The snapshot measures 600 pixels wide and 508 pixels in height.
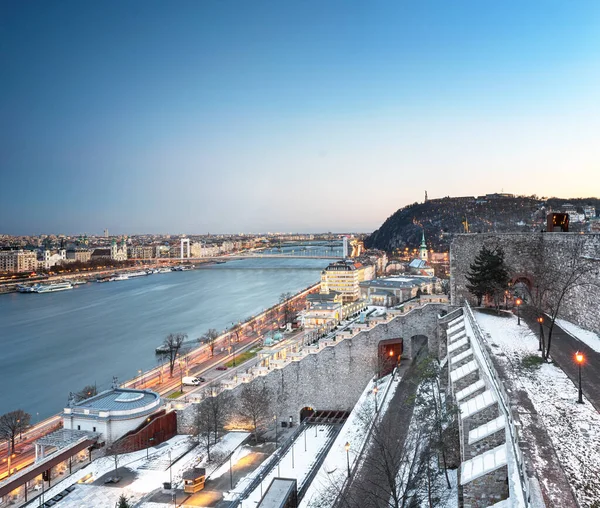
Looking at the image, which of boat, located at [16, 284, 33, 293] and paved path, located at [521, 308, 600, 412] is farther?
boat, located at [16, 284, 33, 293]

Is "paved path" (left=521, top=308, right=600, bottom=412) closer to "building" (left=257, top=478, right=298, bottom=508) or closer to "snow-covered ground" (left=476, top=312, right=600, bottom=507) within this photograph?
"snow-covered ground" (left=476, top=312, right=600, bottom=507)

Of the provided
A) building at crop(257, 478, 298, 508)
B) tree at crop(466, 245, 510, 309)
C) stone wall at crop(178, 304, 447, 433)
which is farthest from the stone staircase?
stone wall at crop(178, 304, 447, 433)

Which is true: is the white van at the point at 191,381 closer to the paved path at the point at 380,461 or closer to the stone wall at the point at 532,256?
the paved path at the point at 380,461

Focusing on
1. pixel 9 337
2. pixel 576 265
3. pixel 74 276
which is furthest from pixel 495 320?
pixel 74 276

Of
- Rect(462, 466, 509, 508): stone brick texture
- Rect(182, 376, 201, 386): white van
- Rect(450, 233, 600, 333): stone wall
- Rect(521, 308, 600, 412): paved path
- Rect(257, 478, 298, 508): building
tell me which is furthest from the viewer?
Rect(182, 376, 201, 386): white van

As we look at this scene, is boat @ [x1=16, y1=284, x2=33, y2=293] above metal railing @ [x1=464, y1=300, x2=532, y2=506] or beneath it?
beneath

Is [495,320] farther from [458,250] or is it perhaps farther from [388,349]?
[388,349]

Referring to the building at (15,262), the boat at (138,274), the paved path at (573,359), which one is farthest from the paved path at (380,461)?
the building at (15,262)
